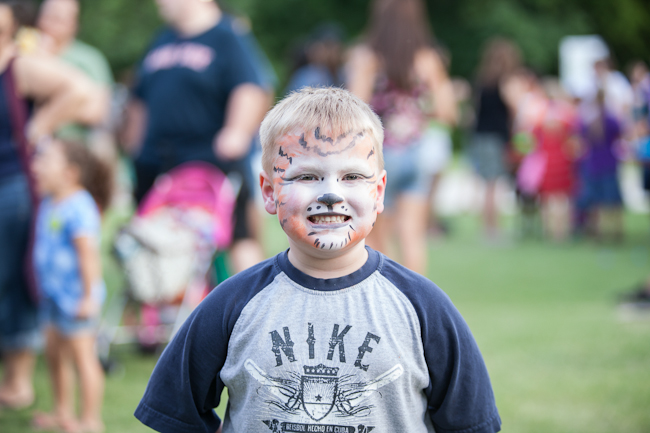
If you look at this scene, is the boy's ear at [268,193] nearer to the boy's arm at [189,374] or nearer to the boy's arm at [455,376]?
the boy's arm at [189,374]

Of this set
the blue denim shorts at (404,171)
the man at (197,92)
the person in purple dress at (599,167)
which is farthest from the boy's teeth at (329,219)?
the person in purple dress at (599,167)

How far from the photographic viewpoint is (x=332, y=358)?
1826 mm

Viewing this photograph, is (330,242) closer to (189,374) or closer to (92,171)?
(189,374)

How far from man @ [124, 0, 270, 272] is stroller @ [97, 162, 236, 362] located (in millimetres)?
192

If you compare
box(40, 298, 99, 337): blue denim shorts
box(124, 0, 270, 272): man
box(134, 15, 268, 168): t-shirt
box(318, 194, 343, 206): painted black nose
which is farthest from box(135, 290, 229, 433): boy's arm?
box(134, 15, 268, 168): t-shirt

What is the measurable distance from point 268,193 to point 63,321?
2021 millimetres

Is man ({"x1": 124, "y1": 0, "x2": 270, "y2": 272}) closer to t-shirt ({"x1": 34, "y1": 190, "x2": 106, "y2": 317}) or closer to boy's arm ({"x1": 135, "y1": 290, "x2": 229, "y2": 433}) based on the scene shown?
t-shirt ({"x1": 34, "y1": 190, "x2": 106, "y2": 317})

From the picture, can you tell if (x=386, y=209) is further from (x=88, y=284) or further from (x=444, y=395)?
(x=444, y=395)

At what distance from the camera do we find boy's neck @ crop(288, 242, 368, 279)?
6.19 ft

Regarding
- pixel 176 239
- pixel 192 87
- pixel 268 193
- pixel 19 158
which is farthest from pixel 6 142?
pixel 268 193

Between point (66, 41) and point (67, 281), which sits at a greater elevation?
point (66, 41)

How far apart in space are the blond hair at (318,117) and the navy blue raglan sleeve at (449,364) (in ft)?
1.13

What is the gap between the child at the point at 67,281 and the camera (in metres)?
3.59

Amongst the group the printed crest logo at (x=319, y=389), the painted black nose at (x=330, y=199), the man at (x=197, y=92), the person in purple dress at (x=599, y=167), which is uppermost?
the person in purple dress at (x=599, y=167)
